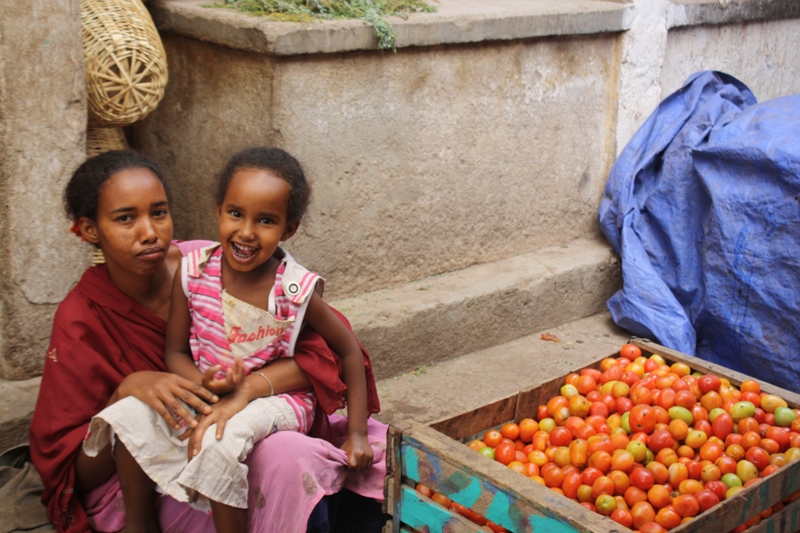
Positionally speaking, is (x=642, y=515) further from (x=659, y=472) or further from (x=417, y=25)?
(x=417, y=25)

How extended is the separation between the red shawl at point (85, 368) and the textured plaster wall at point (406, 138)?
1058 mm

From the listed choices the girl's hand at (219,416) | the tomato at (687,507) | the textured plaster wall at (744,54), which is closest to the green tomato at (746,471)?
the tomato at (687,507)

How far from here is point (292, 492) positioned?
89.8 inches

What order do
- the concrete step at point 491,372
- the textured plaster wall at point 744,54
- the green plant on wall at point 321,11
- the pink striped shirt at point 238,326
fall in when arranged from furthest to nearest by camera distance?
the textured plaster wall at point 744,54, the concrete step at point 491,372, the green plant on wall at point 321,11, the pink striped shirt at point 238,326

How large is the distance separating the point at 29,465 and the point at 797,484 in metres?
2.25

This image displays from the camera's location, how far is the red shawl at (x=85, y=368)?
232 cm

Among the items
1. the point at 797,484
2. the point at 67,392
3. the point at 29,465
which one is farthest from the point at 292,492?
the point at 797,484

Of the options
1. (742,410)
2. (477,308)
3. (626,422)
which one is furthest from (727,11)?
(626,422)

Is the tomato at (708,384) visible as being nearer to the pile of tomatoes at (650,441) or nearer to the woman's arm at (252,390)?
the pile of tomatoes at (650,441)

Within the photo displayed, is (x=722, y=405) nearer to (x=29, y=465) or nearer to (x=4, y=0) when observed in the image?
(x=29, y=465)

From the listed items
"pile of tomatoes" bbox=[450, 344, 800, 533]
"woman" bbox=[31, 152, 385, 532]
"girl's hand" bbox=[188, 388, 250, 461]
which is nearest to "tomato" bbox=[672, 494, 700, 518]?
"pile of tomatoes" bbox=[450, 344, 800, 533]

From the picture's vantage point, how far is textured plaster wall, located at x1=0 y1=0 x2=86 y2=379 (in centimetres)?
265

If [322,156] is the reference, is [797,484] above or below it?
below

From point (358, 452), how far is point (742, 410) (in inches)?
49.7
